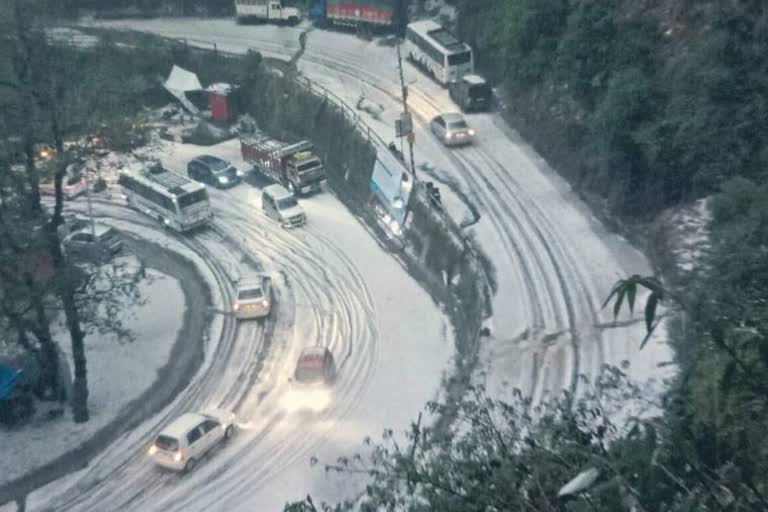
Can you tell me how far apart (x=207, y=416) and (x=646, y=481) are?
2019cm

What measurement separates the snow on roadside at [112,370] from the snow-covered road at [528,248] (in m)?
12.3

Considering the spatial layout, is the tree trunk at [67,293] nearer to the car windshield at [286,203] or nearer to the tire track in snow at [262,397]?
the tire track in snow at [262,397]

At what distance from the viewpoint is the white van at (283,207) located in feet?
133

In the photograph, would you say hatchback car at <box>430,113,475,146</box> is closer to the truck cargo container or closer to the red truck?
the red truck

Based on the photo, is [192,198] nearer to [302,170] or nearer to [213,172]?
[213,172]

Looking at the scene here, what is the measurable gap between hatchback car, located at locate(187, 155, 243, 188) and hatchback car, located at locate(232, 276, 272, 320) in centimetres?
1192

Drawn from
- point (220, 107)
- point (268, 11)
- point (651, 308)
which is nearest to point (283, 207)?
point (220, 107)

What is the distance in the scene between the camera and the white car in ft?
86.1

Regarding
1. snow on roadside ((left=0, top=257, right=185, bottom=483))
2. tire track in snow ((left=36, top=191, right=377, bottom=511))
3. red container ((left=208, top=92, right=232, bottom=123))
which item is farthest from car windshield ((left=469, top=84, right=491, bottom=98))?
snow on roadside ((left=0, top=257, right=185, bottom=483))

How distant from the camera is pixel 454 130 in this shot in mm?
42469

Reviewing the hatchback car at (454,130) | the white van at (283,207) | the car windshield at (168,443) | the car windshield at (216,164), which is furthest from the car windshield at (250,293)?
the hatchback car at (454,130)

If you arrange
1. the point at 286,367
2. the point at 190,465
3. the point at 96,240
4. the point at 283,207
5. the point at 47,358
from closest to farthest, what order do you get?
the point at 190,465 < the point at 47,358 < the point at 286,367 < the point at 96,240 < the point at 283,207

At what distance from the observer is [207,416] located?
90.6 ft

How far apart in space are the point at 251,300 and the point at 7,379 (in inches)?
364
